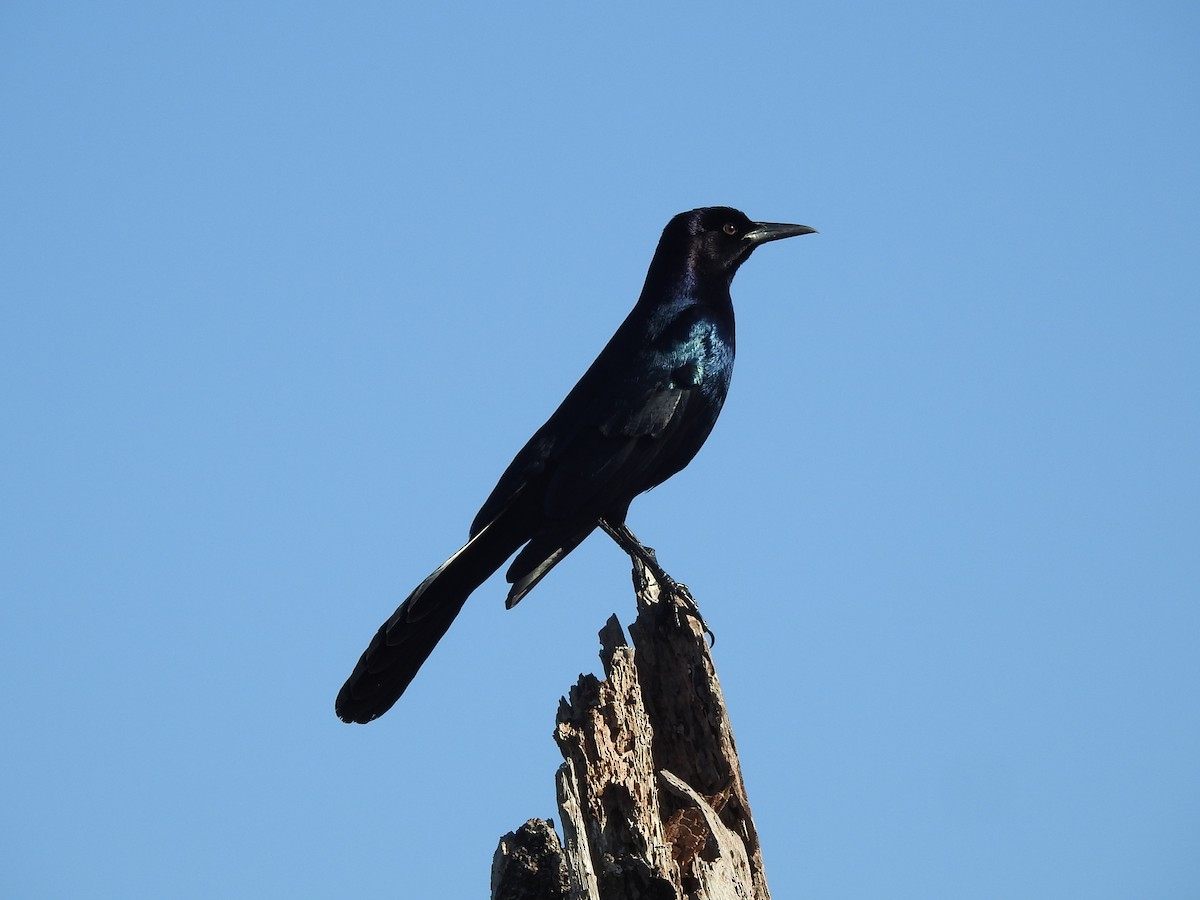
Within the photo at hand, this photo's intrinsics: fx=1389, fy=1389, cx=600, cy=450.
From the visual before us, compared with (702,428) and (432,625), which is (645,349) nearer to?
(702,428)

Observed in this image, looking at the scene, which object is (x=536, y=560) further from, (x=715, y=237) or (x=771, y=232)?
(x=771, y=232)

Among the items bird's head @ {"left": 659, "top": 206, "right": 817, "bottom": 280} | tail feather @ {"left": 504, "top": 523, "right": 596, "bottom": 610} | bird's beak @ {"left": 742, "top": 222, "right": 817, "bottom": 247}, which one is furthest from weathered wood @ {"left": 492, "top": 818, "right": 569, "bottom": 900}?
bird's beak @ {"left": 742, "top": 222, "right": 817, "bottom": 247}

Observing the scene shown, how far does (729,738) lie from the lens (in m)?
5.52

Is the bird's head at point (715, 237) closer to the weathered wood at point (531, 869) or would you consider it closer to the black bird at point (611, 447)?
the black bird at point (611, 447)

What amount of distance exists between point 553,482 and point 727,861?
7.46 feet

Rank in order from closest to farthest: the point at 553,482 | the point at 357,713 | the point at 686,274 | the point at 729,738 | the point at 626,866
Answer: the point at 626,866 < the point at 729,738 < the point at 357,713 < the point at 553,482 < the point at 686,274

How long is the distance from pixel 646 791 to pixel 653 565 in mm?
1835

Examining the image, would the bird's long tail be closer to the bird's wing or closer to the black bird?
the black bird

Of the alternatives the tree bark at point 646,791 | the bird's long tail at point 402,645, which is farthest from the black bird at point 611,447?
the tree bark at point 646,791

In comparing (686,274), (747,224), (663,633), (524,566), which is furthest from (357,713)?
(747,224)

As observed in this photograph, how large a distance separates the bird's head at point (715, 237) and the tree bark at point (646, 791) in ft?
8.69

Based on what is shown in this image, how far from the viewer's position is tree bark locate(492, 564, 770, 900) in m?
4.71

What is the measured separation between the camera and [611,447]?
6.89 meters

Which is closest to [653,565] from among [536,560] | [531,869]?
[536,560]
